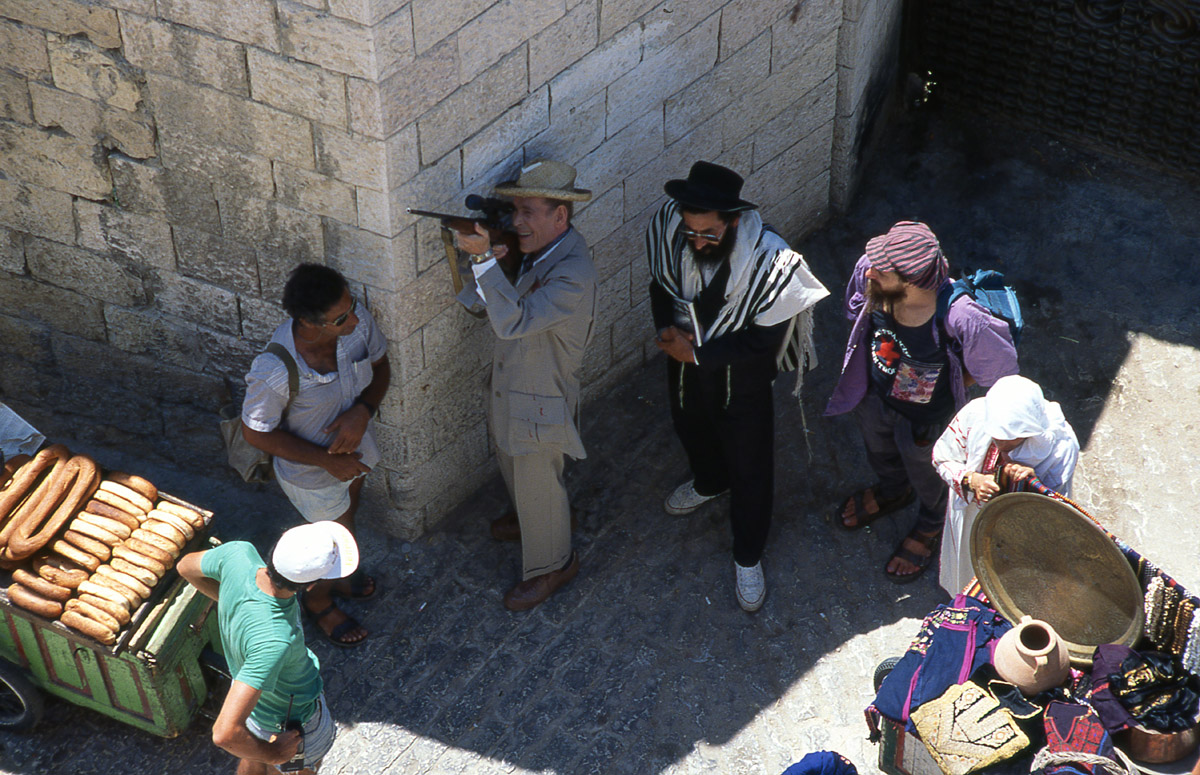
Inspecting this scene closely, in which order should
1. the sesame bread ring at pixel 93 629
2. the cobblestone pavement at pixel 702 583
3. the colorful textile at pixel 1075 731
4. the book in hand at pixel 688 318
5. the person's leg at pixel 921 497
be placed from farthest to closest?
1. the person's leg at pixel 921 497
2. the book in hand at pixel 688 318
3. the cobblestone pavement at pixel 702 583
4. the sesame bread ring at pixel 93 629
5. the colorful textile at pixel 1075 731

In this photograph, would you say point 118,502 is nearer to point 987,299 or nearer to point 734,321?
point 734,321

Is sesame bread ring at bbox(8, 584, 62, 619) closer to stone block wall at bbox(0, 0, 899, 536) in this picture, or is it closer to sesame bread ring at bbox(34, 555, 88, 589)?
sesame bread ring at bbox(34, 555, 88, 589)

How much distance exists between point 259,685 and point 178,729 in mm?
1187

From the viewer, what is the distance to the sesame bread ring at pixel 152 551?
549cm

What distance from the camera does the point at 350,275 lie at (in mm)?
5766

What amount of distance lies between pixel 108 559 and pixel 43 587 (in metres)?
0.27

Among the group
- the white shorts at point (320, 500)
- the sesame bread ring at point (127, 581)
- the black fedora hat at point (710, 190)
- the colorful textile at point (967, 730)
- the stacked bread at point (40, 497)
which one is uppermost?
the black fedora hat at point (710, 190)

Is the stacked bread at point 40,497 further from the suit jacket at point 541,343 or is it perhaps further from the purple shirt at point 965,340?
the purple shirt at point 965,340

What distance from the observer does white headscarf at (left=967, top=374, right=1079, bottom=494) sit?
5273 millimetres

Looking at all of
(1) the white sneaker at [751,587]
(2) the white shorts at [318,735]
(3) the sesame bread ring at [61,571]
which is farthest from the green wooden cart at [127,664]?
(1) the white sneaker at [751,587]

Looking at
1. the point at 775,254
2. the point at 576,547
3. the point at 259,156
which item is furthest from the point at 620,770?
the point at 259,156

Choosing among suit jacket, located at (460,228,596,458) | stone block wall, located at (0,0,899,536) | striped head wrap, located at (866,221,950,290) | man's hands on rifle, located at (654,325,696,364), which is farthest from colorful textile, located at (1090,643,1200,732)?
stone block wall, located at (0,0,899,536)

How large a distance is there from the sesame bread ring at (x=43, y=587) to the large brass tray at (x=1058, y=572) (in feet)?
12.2

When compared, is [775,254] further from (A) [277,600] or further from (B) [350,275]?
(A) [277,600]
